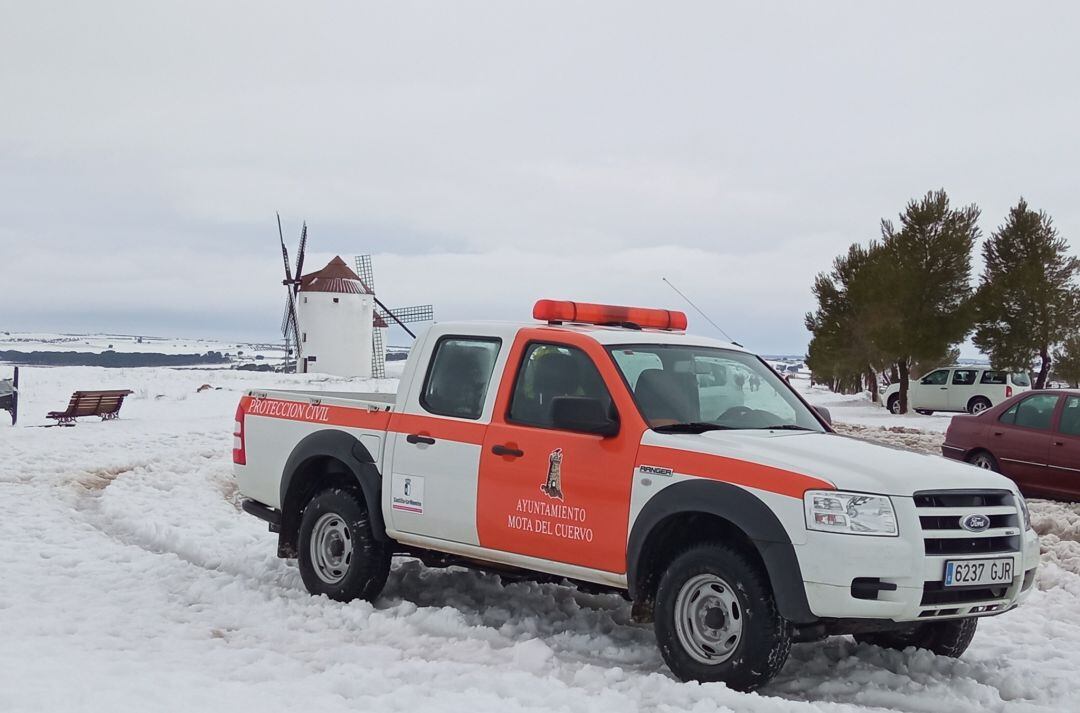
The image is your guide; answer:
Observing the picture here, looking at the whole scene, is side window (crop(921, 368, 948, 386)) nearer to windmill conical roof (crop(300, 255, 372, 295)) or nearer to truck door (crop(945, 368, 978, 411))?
truck door (crop(945, 368, 978, 411))

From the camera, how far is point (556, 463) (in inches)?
260

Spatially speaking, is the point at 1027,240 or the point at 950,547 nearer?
the point at 950,547

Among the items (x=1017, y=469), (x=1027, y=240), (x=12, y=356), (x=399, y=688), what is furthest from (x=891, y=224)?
(x=12, y=356)

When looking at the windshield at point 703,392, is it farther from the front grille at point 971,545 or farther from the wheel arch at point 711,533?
the front grille at point 971,545

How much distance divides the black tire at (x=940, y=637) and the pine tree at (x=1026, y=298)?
129 ft

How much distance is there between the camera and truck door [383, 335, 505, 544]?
282 inches

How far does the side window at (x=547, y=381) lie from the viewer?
22.4 feet

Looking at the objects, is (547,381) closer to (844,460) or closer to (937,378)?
(844,460)

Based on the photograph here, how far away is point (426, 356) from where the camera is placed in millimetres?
7844

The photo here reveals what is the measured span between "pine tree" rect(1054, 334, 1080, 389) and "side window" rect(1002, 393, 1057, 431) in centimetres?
3174

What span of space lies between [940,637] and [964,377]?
33.9 metres

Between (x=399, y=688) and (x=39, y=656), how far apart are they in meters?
2.08

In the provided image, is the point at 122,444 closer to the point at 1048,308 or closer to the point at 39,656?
the point at 39,656

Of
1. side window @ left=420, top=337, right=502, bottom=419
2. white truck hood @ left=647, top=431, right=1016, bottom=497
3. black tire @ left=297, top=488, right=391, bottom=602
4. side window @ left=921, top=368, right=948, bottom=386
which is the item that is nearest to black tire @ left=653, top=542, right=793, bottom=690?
white truck hood @ left=647, top=431, right=1016, bottom=497
